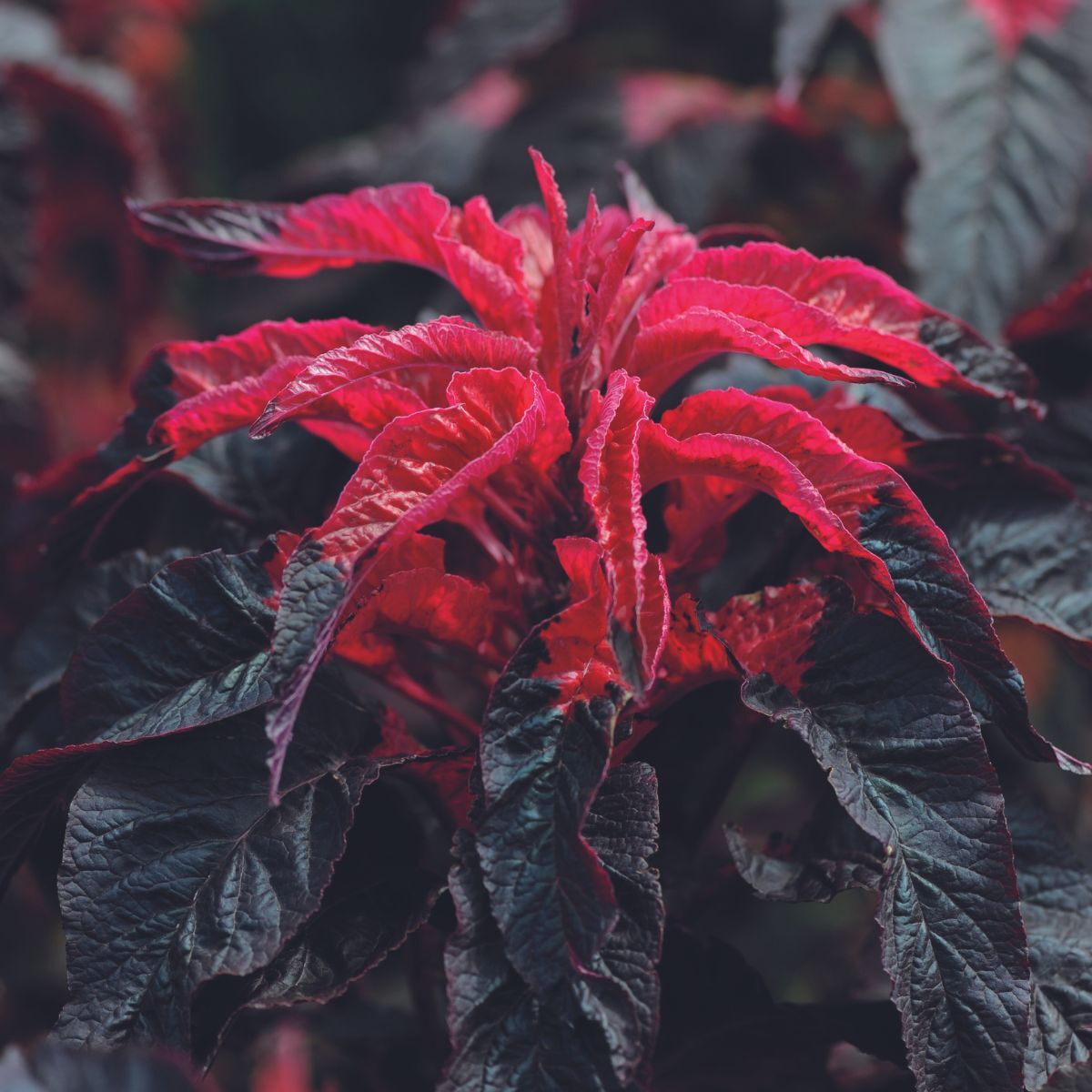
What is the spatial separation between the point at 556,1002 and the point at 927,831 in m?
0.18

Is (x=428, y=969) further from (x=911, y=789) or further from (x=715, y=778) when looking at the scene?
(x=911, y=789)

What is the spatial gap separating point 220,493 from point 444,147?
0.71m

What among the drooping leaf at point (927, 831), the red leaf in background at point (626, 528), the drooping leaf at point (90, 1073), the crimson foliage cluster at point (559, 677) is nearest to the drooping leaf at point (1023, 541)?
the crimson foliage cluster at point (559, 677)

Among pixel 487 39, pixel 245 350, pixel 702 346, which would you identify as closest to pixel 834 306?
pixel 702 346

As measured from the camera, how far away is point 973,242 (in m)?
0.93

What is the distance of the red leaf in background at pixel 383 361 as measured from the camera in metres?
0.49

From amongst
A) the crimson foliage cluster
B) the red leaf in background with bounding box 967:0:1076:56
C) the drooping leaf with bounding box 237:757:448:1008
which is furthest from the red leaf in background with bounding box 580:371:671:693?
the red leaf in background with bounding box 967:0:1076:56

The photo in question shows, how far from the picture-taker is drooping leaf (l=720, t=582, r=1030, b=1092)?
0.49m

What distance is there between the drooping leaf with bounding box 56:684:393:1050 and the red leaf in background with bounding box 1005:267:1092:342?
0.53 meters

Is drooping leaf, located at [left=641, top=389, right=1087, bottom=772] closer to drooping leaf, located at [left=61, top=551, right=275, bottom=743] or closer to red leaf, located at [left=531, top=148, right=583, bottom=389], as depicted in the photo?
red leaf, located at [left=531, top=148, right=583, bottom=389]

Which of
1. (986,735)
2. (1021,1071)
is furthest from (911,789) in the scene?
(986,735)

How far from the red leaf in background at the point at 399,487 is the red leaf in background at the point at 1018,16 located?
0.77 m

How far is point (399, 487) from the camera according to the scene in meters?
0.49

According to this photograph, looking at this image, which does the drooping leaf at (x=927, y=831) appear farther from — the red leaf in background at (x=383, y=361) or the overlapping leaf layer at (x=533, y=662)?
the red leaf in background at (x=383, y=361)
